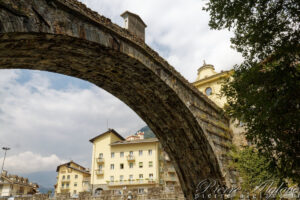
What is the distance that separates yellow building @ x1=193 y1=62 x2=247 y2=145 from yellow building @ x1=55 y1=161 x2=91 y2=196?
3492 cm

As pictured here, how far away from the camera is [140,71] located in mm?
8977

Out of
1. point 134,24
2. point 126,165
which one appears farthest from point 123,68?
point 126,165

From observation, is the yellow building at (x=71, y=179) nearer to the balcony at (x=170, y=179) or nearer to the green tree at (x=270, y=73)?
the balcony at (x=170, y=179)

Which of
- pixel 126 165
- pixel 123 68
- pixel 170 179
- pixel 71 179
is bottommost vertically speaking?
pixel 170 179

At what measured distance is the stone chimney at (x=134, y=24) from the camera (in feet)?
28.7

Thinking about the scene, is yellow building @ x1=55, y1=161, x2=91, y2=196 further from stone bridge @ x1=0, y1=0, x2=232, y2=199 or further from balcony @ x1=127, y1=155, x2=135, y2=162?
stone bridge @ x1=0, y1=0, x2=232, y2=199

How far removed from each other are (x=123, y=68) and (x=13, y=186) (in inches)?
2012

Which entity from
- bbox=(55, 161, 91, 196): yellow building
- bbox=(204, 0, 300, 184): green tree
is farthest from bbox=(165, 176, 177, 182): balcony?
bbox=(204, 0, 300, 184): green tree

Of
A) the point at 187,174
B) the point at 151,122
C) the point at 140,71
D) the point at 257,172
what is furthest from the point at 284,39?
the point at 257,172

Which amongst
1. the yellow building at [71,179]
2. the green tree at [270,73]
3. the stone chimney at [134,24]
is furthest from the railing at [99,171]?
the green tree at [270,73]

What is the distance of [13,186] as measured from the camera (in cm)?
4922

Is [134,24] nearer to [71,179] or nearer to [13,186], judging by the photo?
[71,179]

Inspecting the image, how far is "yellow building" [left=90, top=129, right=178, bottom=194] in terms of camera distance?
40312 millimetres

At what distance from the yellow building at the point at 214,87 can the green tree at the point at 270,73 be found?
6.43 meters
